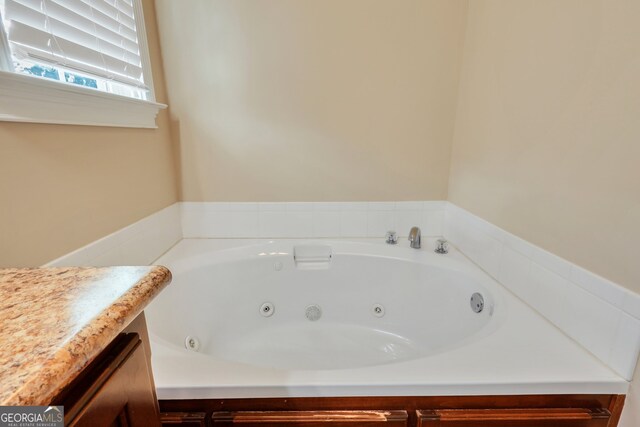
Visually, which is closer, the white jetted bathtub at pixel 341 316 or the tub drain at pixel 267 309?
the white jetted bathtub at pixel 341 316

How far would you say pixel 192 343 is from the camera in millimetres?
1305

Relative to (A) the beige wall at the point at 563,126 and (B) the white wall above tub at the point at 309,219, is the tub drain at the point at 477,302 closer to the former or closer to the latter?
(A) the beige wall at the point at 563,126

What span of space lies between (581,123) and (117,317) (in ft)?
3.75

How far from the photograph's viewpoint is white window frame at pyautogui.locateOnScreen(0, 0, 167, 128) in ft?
2.39

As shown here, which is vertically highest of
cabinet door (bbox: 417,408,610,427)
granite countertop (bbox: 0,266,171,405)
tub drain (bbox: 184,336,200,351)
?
granite countertop (bbox: 0,266,171,405)

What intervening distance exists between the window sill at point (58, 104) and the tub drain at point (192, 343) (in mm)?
896

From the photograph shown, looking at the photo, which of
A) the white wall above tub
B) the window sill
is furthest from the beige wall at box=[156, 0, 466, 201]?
the window sill

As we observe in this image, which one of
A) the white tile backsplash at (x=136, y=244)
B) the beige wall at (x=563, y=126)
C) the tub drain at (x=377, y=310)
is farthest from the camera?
the tub drain at (x=377, y=310)

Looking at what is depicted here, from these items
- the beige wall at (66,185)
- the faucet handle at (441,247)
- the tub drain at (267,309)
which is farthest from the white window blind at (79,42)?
the faucet handle at (441,247)

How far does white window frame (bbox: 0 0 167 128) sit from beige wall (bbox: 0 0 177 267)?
33mm

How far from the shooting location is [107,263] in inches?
43.2

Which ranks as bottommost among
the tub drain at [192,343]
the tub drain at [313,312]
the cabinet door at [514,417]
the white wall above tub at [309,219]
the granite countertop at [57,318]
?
the tub drain at [313,312]

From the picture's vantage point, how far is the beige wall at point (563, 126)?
2.37 ft

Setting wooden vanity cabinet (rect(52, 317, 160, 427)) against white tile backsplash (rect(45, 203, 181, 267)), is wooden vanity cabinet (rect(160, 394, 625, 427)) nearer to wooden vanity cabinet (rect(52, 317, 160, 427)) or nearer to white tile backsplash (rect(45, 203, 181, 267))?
wooden vanity cabinet (rect(52, 317, 160, 427))
